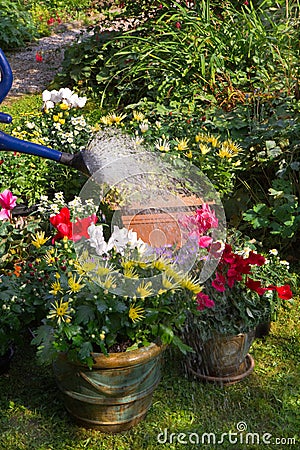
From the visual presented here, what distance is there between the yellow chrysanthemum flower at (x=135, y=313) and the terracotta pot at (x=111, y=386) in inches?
5.6

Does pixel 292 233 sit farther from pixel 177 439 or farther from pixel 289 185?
pixel 177 439

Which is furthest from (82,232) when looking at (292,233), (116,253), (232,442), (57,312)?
(292,233)

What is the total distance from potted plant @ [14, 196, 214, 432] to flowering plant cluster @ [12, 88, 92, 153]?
1440 mm

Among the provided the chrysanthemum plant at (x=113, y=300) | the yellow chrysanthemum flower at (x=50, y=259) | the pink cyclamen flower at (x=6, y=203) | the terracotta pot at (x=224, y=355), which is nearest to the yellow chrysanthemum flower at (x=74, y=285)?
the chrysanthemum plant at (x=113, y=300)

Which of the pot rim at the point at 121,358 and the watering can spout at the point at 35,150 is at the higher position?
the watering can spout at the point at 35,150

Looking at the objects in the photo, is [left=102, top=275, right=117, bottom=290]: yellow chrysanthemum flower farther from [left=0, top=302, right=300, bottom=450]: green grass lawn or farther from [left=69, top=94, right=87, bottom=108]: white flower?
[left=69, top=94, right=87, bottom=108]: white flower

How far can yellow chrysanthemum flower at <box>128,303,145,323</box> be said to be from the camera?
8.00 feet

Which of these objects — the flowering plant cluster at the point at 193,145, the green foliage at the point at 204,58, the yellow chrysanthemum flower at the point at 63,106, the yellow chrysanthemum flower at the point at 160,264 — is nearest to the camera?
the yellow chrysanthemum flower at the point at 160,264

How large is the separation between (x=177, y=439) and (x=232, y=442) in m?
0.23

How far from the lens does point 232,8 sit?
226 inches

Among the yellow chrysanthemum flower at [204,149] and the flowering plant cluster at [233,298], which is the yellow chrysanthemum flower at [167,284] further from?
the yellow chrysanthemum flower at [204,149]

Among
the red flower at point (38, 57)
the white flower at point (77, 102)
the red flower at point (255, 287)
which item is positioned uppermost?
the white flower at point (77, 102)

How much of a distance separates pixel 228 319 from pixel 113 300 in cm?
70

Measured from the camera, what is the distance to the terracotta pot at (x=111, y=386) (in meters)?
2.52
